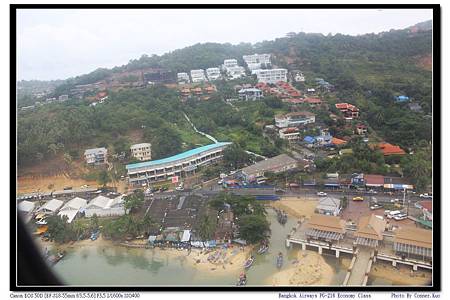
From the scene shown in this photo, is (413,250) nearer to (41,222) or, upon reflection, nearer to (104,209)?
(104,209)

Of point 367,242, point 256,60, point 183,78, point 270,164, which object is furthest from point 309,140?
point 256,60

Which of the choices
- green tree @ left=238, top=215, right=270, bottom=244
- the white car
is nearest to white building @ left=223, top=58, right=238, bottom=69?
the white car

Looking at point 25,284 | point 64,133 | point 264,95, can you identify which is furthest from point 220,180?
point 264,95

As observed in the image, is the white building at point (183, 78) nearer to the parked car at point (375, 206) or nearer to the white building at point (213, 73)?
the white building at point (213, 73)

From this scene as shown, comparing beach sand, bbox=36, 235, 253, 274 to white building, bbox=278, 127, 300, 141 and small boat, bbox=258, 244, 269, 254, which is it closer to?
small boat, bbox=258, 244, 269, 254

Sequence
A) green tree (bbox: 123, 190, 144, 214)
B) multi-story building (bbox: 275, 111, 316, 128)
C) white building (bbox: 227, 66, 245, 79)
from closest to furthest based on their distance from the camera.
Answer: green tree (bbox: 123, 190, 144, 214) → multi-story building (bbox: 275, 111, 316, 128) → white building (bbox: 227, 66, 245, 79)

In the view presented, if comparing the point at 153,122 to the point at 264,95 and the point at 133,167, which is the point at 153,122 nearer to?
the point at 133,167
